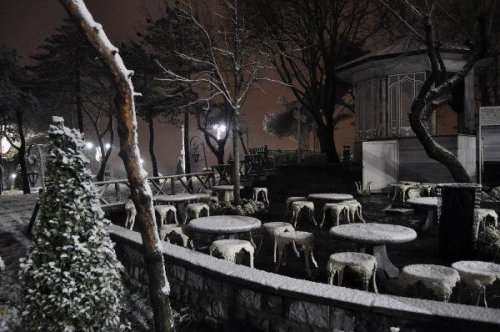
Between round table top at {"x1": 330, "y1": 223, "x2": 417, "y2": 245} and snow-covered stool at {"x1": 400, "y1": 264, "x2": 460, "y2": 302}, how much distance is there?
Answer: 0.81 m

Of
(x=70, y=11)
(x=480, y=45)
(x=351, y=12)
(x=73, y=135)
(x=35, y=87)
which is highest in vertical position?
(x=351, y=12)

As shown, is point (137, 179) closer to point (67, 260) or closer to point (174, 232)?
point (67, 260)

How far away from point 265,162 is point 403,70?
10.5 m

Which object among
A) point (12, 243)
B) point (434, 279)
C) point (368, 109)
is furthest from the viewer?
point (368, 109)

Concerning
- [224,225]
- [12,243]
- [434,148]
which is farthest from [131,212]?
[434,148]

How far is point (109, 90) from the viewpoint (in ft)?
96.3

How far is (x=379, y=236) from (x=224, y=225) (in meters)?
2.48

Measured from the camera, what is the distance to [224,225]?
6227mm

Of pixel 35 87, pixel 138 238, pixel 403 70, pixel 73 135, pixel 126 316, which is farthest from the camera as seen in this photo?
pixel 35 87

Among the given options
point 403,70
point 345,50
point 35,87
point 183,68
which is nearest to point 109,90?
point 35,87

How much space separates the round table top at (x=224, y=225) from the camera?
19.9ft

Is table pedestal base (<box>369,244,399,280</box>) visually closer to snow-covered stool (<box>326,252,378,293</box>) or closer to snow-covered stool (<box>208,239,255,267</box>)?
snow-covered stool (<box>326,252,378,293</box>)

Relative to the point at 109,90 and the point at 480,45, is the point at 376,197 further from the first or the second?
the point at 109,90

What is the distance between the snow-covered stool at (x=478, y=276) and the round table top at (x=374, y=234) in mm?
885
